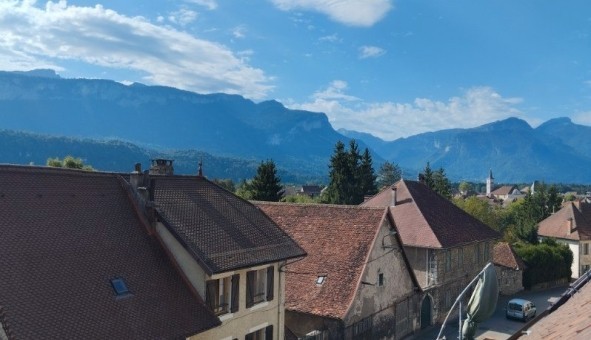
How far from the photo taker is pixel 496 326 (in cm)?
3541

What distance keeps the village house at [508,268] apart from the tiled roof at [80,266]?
35747 mm

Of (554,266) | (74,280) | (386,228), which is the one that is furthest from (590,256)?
(74,280)

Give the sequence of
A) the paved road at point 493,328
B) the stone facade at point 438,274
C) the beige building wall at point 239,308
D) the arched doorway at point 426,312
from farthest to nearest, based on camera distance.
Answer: the stone facade at point 438,274, the arched doorway at point 426,312, the paved road at point 493,328, the beige building wall at point 239,308

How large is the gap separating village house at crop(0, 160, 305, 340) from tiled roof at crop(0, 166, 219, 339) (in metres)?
0.04

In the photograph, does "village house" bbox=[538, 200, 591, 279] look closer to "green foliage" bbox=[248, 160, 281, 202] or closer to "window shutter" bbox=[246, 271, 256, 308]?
"green foliage" bbox=[248, 160, 281, 202]

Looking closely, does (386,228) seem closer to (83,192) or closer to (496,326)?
(496,326)

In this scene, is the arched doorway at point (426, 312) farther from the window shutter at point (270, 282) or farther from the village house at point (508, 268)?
the window shutter at point (270, 282)

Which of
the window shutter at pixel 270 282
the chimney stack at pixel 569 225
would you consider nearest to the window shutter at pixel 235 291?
the window shutter at pixel 270 282

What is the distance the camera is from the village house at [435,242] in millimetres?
34812

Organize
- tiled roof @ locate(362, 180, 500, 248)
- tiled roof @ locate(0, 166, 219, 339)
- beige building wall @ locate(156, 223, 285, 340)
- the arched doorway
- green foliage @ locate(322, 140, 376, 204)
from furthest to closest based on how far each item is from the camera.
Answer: green foliage @ locate(322, 140, 376, 204)
tiled roof @ locate(362, 180, 500, 248)
the arched doorway
beige building wall @ locate(156, 223, 285, 340)
tiled roof @ locate(0, 166, 219, 339)

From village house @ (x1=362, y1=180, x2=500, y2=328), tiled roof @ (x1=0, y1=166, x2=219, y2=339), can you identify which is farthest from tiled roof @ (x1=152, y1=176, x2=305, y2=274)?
village house @ (x1=362, y1=180, x2=500, y2=328)

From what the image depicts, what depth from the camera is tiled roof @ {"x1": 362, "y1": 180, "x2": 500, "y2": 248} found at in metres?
35.6

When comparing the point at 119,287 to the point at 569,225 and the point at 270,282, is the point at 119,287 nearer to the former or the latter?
the point at 270,282

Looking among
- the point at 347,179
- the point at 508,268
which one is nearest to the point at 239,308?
the point at 508,268
